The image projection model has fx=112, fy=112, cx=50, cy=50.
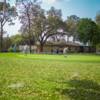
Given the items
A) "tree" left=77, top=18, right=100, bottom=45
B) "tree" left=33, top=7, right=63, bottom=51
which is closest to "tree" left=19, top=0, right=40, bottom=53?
"tree" left=33, top=7, right=63, bottom=51

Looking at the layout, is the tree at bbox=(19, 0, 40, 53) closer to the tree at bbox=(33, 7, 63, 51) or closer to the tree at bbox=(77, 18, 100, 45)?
the tree at bbox=(33, 7, 63, 51)

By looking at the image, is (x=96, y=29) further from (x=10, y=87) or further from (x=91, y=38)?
(x=10, y=87)

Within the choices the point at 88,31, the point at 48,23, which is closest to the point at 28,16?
the point at 48,23

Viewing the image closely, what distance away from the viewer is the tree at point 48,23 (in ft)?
135

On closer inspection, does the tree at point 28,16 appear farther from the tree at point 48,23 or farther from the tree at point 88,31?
the tree at point 88,31

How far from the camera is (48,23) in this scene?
136 ft

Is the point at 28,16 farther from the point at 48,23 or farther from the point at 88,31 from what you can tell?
the point at 88,31

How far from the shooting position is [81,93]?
4.31 metres

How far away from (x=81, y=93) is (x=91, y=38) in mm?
42119

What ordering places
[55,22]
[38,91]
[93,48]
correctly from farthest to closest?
[93,48]
[55,22]
[38,91]

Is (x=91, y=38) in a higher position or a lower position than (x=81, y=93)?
higher

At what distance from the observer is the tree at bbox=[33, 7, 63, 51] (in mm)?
41031

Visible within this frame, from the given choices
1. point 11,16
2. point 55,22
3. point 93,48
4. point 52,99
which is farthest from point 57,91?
point 93,48

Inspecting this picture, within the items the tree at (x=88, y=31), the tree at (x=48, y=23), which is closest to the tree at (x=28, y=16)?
the tree at (x=48, y=23)
